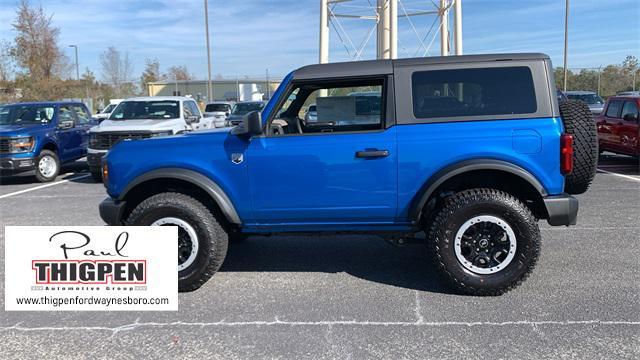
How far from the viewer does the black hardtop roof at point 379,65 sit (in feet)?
14.2

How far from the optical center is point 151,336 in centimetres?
367

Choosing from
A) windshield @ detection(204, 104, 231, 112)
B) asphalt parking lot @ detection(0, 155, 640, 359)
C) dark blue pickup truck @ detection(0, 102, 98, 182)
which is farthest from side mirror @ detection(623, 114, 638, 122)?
windshield @ detection(204, 104, 231, 112)

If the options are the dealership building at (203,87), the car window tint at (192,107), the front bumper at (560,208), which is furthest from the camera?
the dealership building at (203,87)

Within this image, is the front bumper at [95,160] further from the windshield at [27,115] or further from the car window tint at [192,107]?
the car window tint at [192,107]

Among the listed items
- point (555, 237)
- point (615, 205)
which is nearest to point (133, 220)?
point (555, 237)

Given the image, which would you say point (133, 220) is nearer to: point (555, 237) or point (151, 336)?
point (151, 336)

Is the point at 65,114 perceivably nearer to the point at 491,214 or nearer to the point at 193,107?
the point at 193,107

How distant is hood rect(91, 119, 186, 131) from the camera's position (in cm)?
1048

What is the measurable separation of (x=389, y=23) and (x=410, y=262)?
597 inches

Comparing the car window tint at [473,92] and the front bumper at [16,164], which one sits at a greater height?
the car window tint at [473,92]

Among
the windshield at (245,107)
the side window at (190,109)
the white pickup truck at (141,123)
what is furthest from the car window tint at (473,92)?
the windshield at (245,107)

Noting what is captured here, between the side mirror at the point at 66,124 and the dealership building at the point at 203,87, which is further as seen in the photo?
the dealership building at the point at 203,87

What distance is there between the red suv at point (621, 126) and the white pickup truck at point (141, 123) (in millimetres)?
9078

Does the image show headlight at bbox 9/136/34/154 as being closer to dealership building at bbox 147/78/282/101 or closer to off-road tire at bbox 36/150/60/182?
off-road tire at bbox 36/150/60/182
